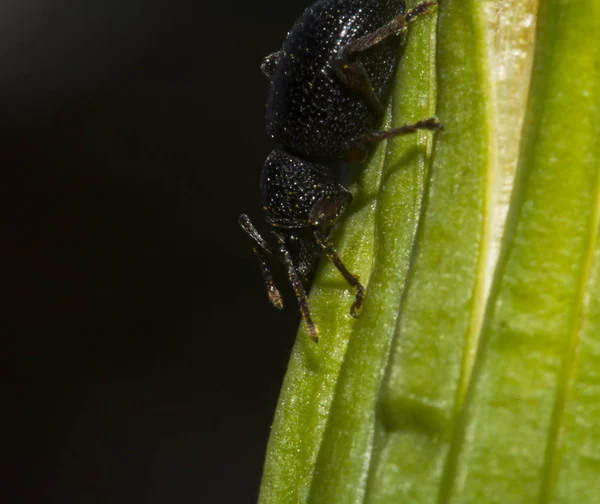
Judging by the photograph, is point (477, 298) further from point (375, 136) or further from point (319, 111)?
point (319, 111)

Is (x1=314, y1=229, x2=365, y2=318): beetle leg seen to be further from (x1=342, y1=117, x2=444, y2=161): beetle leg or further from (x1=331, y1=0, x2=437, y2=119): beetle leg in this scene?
(x1=331, y1=0, x2=437, y2=119): beetle leg

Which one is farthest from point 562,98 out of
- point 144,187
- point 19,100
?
point 19,100

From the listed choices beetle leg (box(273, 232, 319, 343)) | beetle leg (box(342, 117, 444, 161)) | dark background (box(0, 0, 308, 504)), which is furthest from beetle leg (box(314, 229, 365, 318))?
dark background (box(0, 0, 308, 504))

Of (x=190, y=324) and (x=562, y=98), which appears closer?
(x=562, y=98)

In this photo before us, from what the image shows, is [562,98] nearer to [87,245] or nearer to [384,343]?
[384,343]

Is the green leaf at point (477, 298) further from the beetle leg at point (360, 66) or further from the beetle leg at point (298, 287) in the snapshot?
the beetle leg at point (360, 66)

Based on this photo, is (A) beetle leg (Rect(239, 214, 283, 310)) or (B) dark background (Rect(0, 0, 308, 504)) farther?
(B) dark background (Rect(0, 0, 308, 504))

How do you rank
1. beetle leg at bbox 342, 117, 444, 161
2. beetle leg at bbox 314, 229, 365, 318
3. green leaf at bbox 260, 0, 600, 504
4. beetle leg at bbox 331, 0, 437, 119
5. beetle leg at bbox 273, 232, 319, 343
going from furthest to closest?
beetle leg at bbox 331, 0, 437, 119 → beetle leg at bbox 273, 232, 319, 343 → beetle leg at bbox 314, 229, 365, 318 → beetle leg at bbox 342, 117, 444, 161 → green leaf at bbox 260, 0, 600, 504

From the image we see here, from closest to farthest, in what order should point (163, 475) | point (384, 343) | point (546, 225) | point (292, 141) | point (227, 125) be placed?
point (546, 225) < point (384, 343) < point (292, 141) < point (163, 475) < point (227, 125)
